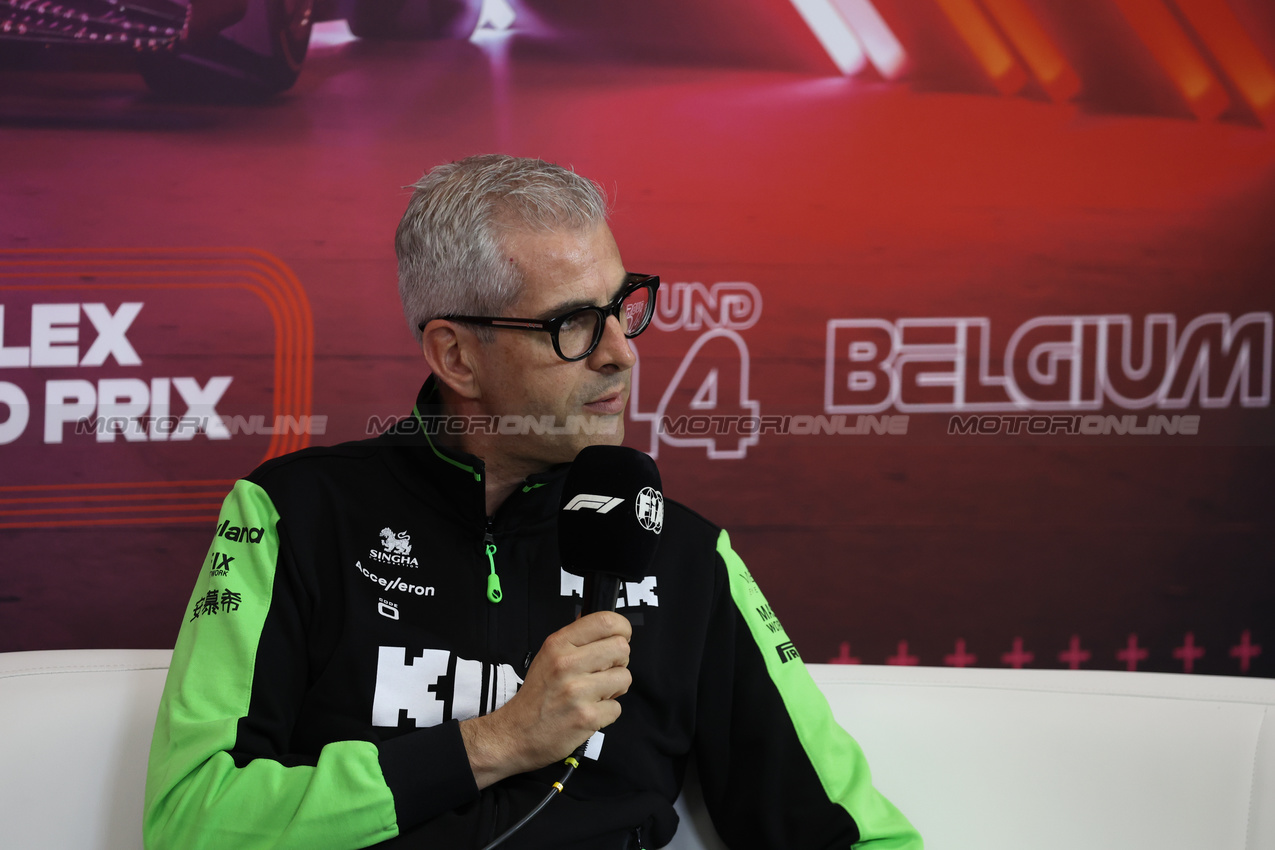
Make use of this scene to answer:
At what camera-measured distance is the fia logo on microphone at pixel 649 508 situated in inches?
41.8

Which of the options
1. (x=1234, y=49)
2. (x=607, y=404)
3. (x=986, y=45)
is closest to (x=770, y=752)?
(x=607, y=404)

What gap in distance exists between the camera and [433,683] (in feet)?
4.05

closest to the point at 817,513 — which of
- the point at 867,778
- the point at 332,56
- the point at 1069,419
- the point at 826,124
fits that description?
the point at 1069,419

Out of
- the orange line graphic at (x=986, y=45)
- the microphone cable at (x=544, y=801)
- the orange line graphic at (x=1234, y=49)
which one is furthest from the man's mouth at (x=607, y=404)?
the orange line graphic at (x=1234, y=49)

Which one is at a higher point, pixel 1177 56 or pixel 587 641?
pixel 1177 56

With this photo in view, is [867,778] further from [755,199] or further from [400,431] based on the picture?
[755,199]

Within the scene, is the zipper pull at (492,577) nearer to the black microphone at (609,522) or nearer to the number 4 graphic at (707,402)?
the black microphone at (609,522)

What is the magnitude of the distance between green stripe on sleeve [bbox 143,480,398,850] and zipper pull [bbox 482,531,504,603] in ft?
0.83

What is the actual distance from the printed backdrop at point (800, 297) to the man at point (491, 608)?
87cm

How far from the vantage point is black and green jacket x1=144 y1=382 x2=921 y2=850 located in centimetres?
108

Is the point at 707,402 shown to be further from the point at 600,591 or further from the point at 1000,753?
the point at 600,591

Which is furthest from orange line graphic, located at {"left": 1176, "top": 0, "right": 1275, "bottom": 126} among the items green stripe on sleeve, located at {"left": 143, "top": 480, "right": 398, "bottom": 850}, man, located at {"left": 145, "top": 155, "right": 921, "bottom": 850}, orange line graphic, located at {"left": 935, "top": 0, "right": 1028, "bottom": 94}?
green stripe on sleeve, located at {"left": 143, "top": 480, "right": 398, "bottom": 850}

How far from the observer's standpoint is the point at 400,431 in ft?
4.58

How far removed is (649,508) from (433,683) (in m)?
0.38
